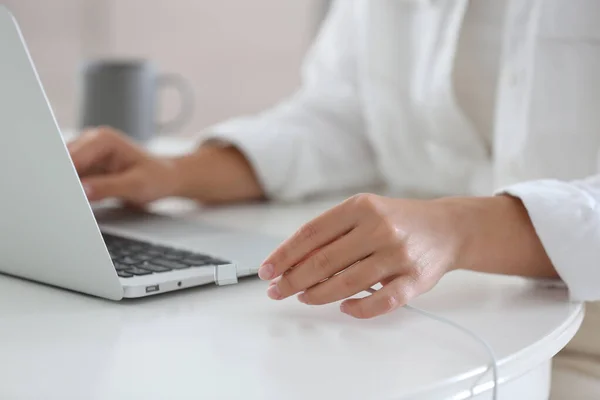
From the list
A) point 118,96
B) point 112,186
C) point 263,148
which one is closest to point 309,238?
point 112,186

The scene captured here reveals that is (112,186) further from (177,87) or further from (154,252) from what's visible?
(177,87)

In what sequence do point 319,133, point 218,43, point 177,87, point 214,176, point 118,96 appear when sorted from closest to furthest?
point 214,176
point 319,133
point 118,96
point 177,87
point 218,43

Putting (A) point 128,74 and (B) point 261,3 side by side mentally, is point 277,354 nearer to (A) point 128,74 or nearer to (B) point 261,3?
(A) point 128,74

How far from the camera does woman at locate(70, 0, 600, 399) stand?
0.57 metres

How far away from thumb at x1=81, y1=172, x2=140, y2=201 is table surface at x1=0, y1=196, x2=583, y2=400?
25 cm

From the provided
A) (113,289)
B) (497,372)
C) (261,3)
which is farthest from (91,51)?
(497,372)

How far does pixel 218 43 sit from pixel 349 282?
6.51 ft

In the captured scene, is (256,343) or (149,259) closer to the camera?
(256,343)

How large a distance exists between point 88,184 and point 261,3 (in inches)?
66.2

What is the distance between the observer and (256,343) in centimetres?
50

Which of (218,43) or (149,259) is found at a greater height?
(149,259)

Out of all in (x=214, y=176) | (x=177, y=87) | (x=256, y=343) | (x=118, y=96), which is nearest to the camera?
(x=256, y=343)

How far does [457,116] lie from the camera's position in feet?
3.08

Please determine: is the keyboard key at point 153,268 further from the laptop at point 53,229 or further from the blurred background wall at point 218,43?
the blurred background wall at point 218,43
